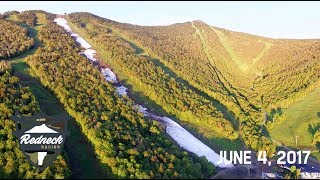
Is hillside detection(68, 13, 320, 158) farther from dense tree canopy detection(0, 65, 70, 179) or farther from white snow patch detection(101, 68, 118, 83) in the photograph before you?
dense tree canopy detection(0, 65, 70, 179)

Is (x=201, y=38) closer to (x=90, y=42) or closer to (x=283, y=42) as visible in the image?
(x=283, y=42)

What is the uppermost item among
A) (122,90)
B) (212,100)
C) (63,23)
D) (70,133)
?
(63,23)

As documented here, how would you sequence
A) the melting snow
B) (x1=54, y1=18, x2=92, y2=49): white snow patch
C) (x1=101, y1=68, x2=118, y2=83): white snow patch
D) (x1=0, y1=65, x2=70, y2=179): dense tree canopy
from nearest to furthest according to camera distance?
(x1=0, y1=65, x2=70, y2=179): dense tree canopy
the melting snow
(x1=101, y1=68, x2=118, y2=83): white snow patch
(x1=54, y1=18, x2=92, y2=49): white snow patch

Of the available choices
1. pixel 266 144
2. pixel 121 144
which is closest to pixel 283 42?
pixel 266 144

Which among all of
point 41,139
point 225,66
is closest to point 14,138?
point 41,139

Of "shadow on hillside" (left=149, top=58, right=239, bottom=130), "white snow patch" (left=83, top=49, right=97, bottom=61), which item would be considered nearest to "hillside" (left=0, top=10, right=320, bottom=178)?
"shadow on hillside" (left=149, top=58, right=239, bottom=130)

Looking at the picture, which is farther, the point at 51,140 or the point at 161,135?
the point at 161,135

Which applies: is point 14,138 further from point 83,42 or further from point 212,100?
point 83,42
